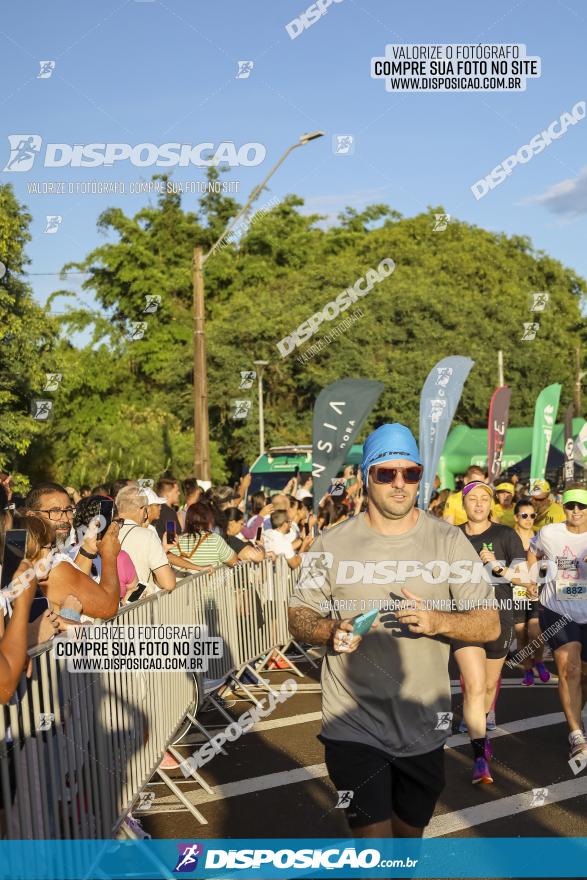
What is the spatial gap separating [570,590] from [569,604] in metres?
0.09

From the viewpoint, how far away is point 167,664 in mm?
7102

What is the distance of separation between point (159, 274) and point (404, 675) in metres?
50.6

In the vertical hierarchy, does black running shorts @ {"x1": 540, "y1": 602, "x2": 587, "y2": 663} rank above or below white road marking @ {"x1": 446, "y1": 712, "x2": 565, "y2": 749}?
above

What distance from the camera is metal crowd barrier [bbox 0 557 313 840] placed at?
4336 millimetres

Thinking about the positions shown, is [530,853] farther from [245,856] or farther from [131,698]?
[131,698]

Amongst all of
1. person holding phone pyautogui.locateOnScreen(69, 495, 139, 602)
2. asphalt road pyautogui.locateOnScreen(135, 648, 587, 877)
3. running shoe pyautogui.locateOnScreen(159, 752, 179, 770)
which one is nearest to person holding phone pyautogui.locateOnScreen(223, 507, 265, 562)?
asphalt road pyautogui.locateOnScreen(135, 648, 587, 877)

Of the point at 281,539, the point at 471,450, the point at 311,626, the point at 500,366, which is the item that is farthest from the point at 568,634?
the point at 500,366

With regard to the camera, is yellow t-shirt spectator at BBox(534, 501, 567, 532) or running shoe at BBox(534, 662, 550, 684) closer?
running shoe at BBox(534, 662, 550, 684)

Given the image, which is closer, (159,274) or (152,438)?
(152,438)

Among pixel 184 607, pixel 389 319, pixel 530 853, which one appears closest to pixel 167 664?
pixel 184 607

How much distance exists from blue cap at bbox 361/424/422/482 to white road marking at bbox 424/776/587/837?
2.66 metres

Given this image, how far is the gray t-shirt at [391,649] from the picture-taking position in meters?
4.44

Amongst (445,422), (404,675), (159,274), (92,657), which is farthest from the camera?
(159,274)

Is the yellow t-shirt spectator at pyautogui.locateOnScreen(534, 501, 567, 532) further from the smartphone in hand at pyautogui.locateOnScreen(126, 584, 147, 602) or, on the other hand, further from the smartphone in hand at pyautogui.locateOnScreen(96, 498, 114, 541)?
the smartphone in hand at pyautogui.locateOnScreen(96, 498, 114, 541)
